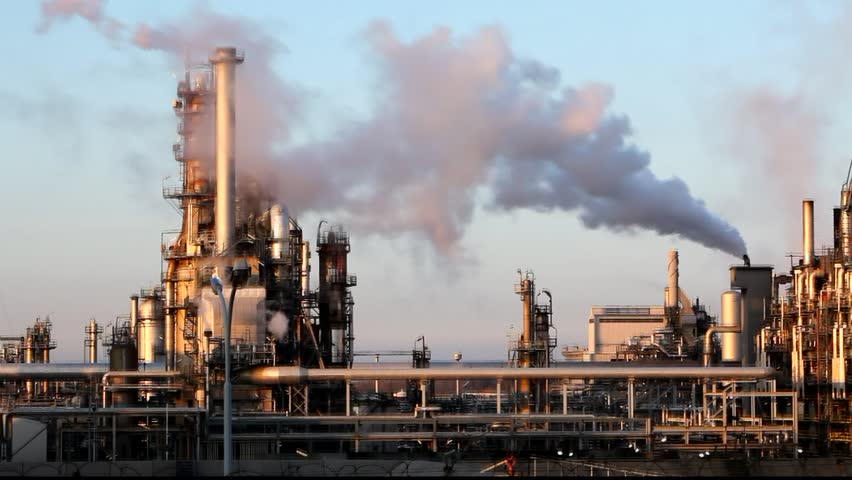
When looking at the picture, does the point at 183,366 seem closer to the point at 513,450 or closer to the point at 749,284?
the point at 513,450

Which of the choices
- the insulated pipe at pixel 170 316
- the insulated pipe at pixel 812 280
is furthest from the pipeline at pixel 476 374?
the insulated pipe at pixel 170 316

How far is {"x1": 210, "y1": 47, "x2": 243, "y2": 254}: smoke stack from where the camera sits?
66312 millimetres

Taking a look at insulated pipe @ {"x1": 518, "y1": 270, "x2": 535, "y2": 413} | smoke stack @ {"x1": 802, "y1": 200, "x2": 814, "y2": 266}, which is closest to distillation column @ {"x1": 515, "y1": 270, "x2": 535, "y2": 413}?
insulated pipe @ {"x1": 518, "y1": 270, "x2": 535, "y2": 413}

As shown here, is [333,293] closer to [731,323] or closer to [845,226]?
[731,323]

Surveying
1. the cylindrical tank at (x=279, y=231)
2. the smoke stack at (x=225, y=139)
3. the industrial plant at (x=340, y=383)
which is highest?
the smoke stack at (x=225, y=139)

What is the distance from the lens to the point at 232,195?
66.6 m

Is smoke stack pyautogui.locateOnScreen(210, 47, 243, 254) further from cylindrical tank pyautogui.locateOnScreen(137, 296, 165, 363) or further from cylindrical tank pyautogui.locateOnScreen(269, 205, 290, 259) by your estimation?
cylindrical tank pyautogui.locateOnScreen(137, 296, 165, 363)

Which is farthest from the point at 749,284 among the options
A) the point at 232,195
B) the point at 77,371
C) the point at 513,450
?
the point at 77,371

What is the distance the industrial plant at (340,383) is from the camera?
58438mm

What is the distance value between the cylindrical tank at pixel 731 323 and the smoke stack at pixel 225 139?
25476 mm

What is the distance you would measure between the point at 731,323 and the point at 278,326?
23713 millimetres

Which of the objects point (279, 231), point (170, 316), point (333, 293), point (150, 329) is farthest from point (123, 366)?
point (150, 329)

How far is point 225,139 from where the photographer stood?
217ft

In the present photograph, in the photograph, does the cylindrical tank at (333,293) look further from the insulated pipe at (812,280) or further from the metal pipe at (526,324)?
the insulated pipe at (812,280)
